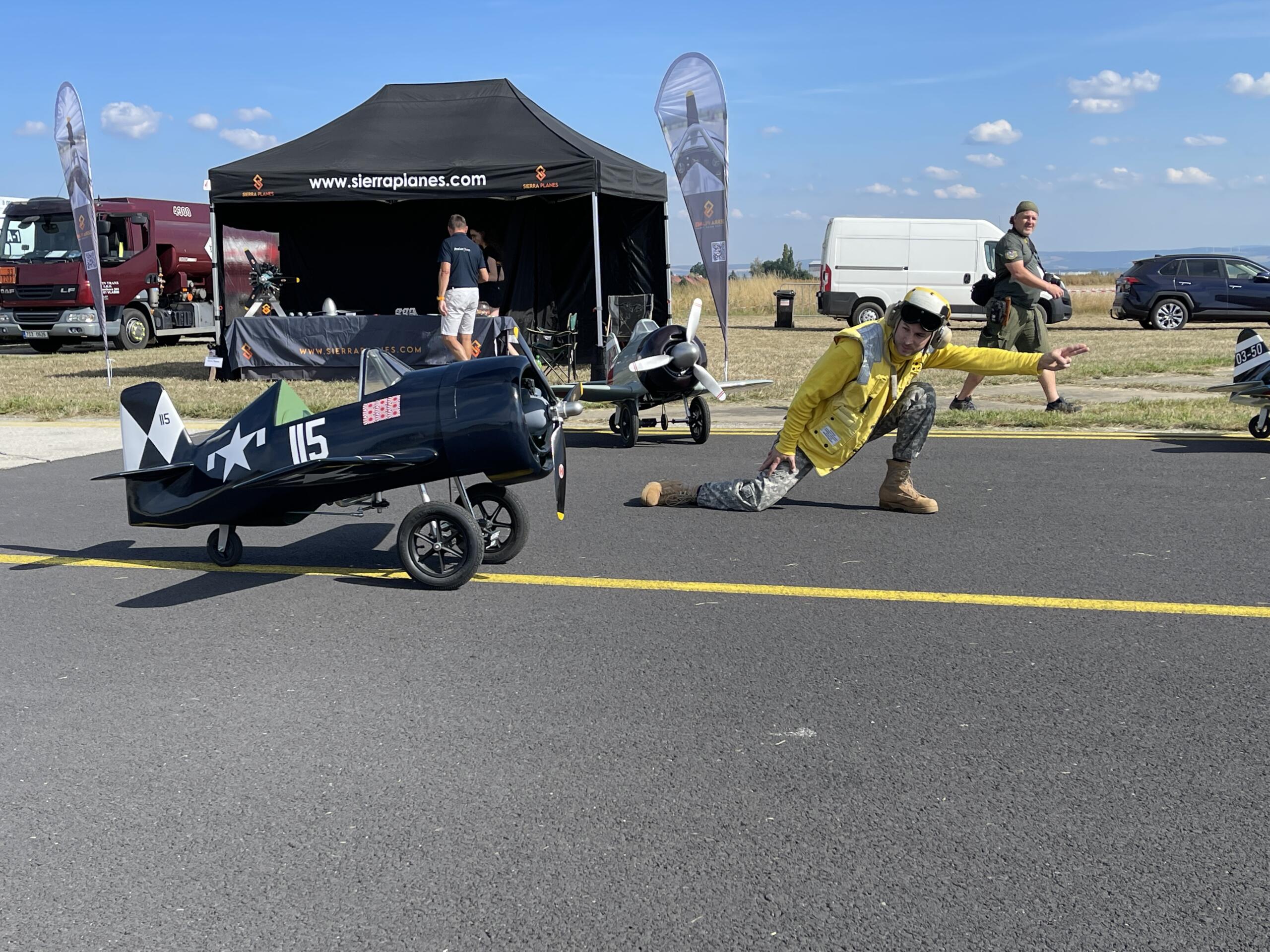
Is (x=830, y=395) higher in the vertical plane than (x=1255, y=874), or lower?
higher

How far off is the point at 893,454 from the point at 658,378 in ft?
9.01

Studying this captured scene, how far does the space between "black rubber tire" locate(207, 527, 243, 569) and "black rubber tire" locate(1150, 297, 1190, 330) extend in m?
24.3

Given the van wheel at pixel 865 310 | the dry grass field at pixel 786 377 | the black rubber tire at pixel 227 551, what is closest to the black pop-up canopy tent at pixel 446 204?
the dry grass field at pixel 786 377

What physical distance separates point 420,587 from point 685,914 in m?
3.14

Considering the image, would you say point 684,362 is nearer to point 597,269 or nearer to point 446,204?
point 597,269

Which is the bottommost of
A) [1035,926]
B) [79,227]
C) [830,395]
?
[1035,926]

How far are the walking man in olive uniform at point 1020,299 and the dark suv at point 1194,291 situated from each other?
648 inches

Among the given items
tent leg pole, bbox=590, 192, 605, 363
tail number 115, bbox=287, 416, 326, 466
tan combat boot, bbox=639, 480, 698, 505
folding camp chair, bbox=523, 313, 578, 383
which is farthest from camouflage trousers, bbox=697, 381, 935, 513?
tent leg pole, bbox=590, 192, 605, 363

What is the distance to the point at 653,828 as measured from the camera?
316 centimetres

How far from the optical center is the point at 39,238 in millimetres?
24016

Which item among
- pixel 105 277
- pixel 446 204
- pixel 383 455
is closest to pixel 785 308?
pixel 446 204

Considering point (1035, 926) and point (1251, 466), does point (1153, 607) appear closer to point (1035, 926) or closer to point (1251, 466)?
point (1035, 926)

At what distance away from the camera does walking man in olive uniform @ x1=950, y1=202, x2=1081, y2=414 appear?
10.9 meters

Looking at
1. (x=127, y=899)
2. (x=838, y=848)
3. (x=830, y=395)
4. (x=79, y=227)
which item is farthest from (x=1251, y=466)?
(x=79, y=227)
